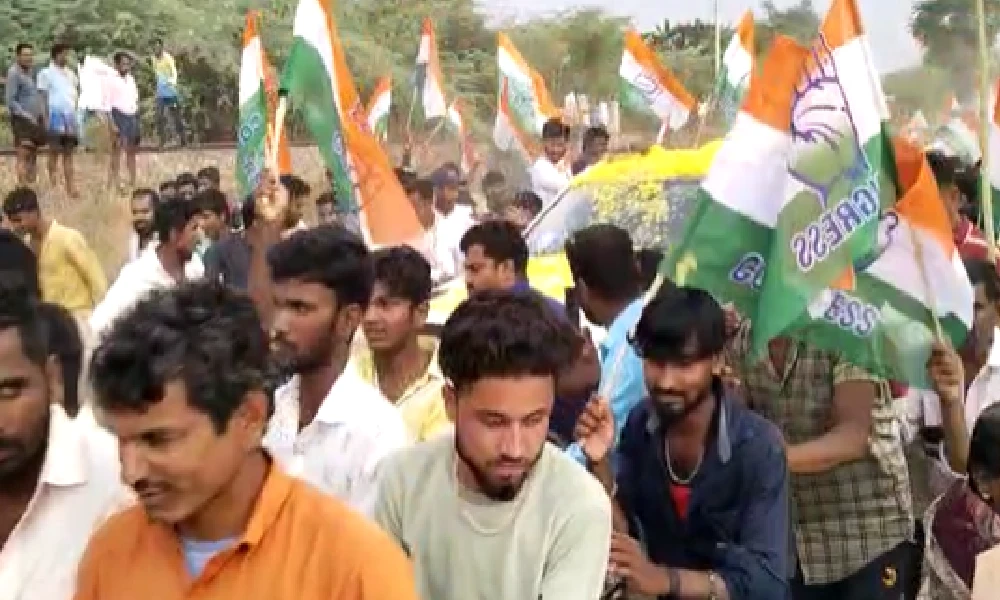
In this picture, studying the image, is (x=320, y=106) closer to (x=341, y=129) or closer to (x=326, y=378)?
(x=341, y=129)

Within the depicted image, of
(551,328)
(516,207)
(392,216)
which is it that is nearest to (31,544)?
(551,328)

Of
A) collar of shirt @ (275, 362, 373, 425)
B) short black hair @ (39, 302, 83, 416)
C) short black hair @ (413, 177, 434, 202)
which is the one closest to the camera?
short black hair @ (39, 302, 83, 416)

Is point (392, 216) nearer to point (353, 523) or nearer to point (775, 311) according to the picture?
point (775, 311)

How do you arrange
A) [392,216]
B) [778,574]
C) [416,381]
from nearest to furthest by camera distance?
[778,574], [416,381], [392,216]

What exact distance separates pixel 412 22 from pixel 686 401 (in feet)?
120

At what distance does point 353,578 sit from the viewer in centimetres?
224

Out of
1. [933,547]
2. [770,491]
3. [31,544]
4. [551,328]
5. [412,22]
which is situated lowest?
[933,547]

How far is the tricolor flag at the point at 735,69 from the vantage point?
12.1 metres

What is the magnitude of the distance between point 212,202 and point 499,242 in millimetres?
3466

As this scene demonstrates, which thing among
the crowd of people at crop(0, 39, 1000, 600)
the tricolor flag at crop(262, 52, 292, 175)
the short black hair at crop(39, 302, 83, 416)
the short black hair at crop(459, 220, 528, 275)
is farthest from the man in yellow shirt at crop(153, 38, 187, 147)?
the short black hair at crop(39, 302, 83, 416)

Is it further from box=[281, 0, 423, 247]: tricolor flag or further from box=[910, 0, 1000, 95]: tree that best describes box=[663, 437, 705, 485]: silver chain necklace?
box=[910, 0, 1000, 95]: tree

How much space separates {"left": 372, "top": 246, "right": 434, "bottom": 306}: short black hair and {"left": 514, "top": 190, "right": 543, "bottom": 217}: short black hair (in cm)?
746

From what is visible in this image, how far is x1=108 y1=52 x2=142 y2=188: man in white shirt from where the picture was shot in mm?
21234

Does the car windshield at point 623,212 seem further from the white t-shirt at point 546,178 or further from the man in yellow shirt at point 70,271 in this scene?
the white t-shirt at point 546,178
